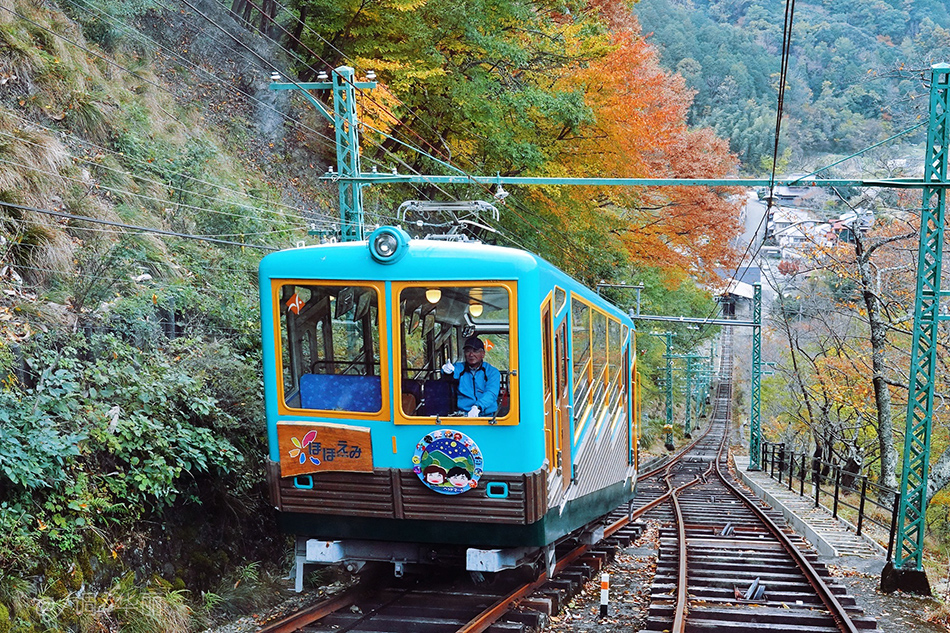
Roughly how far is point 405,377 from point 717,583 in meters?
4.21

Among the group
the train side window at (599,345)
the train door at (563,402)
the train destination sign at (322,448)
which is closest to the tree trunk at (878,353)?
the train side window at (599,345)

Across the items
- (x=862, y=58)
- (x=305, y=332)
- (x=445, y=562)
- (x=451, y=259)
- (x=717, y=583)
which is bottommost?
(x=717, y=583)

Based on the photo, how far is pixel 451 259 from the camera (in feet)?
22.5


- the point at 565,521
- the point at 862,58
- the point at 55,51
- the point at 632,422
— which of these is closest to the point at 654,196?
the point at 632,422

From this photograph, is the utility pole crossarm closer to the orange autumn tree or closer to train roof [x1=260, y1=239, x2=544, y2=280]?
train roof [x1=260, y1=239, x2=544, y2=280]

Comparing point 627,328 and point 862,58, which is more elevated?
point 862,58

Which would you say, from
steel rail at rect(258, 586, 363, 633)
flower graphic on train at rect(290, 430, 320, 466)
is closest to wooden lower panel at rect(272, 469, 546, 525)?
flower graphic on train at rect(290, 430, 320, 466)

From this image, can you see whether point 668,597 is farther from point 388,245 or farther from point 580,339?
point 388,245

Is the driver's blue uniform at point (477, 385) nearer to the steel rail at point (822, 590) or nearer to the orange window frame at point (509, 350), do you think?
the orange window frame at point (509, 350)

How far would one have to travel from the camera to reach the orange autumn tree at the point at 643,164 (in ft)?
68.0

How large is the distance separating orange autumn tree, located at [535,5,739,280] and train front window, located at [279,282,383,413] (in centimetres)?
1318

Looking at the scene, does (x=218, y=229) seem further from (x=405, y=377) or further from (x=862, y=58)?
(x=862, y=58)

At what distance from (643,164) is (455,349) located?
1626 centimetres

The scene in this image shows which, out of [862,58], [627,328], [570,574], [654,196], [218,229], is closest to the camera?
[570,574]
